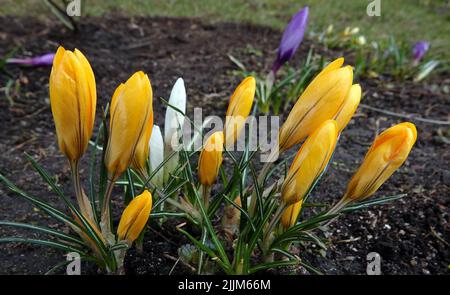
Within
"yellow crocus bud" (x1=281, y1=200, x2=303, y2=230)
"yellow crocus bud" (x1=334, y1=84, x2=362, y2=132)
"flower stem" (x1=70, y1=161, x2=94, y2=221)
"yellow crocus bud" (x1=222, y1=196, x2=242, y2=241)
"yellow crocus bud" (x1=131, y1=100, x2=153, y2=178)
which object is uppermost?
"yellow crocus bud" (x1=334, y1=84, x2=362, y2=132)

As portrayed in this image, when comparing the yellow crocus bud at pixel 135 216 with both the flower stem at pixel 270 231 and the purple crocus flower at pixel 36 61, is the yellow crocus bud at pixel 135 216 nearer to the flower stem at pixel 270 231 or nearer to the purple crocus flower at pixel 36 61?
the flower stem at pixel 270 231

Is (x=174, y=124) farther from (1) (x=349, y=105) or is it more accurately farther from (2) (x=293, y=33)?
(2) (x=293, y=33)

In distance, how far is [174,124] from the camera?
122cm

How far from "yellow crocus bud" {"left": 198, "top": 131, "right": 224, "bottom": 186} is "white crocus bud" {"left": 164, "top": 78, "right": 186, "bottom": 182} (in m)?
0.16

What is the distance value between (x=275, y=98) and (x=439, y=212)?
84cm

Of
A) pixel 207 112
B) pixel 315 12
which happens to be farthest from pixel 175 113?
pixel 315 12

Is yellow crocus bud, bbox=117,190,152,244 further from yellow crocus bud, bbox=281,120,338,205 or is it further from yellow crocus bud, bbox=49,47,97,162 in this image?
yellow crocus bud, bbox=281,120,338,205

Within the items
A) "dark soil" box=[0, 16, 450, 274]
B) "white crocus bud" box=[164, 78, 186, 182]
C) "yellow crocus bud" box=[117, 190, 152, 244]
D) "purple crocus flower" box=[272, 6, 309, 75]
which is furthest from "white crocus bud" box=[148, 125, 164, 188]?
"purple crocus flower" box=[272, 6, 309, 75]

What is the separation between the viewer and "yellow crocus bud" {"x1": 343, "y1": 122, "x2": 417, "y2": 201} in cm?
87

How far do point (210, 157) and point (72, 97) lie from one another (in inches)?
12.5

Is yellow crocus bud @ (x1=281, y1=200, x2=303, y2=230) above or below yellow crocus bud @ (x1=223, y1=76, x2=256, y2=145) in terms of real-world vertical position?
below

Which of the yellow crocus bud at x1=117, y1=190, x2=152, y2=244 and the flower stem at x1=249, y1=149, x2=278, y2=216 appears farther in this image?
the flower stem at x1=249, y1=149, x2=278, y2=216
